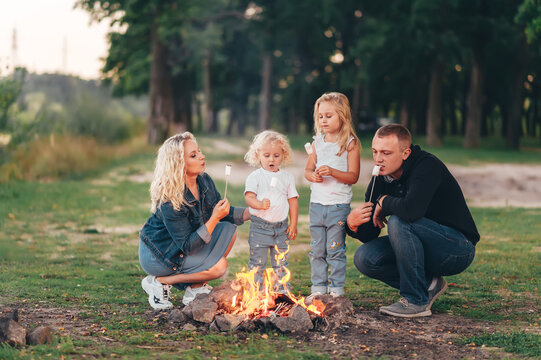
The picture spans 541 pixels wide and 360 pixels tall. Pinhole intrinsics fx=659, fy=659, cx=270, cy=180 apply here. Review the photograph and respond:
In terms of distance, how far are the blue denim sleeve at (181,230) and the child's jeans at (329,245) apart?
1058 millimetres

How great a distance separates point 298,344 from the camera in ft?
15.1

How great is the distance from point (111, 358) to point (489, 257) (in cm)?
550

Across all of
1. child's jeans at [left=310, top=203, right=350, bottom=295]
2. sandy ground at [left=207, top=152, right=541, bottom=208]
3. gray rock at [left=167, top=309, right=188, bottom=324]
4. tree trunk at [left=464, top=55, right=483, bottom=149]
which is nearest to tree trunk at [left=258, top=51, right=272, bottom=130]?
tree trunk at [left=464, top=55, right=483, bottom=149]

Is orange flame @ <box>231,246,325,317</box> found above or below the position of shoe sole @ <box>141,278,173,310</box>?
above

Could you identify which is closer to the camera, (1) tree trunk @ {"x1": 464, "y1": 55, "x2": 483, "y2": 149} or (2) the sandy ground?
(2) the sandy ground

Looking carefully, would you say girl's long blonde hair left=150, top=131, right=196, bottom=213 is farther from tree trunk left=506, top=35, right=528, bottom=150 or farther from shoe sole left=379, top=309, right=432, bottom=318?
tree trunk left=506, top=35, right=528, bottom=150

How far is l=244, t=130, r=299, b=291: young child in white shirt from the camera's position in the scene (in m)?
5.74

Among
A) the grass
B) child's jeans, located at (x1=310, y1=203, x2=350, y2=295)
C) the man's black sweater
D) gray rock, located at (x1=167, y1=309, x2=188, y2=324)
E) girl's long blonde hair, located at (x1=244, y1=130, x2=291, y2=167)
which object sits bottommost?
the grass

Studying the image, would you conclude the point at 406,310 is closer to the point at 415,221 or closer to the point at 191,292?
the point at 415,221

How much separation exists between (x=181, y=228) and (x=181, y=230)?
2 centimetres

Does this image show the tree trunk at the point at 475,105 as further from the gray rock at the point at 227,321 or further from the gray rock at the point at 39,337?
the gray rock at the point at 39,337

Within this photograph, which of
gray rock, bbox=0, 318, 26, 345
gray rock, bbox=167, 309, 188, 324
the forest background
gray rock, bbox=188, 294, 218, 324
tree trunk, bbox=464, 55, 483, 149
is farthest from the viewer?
tree trunk, bbox=464, 55, 483, 149

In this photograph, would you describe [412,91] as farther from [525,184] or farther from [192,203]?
[192,203]

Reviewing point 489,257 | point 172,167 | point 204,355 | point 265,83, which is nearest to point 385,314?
point 204,355
